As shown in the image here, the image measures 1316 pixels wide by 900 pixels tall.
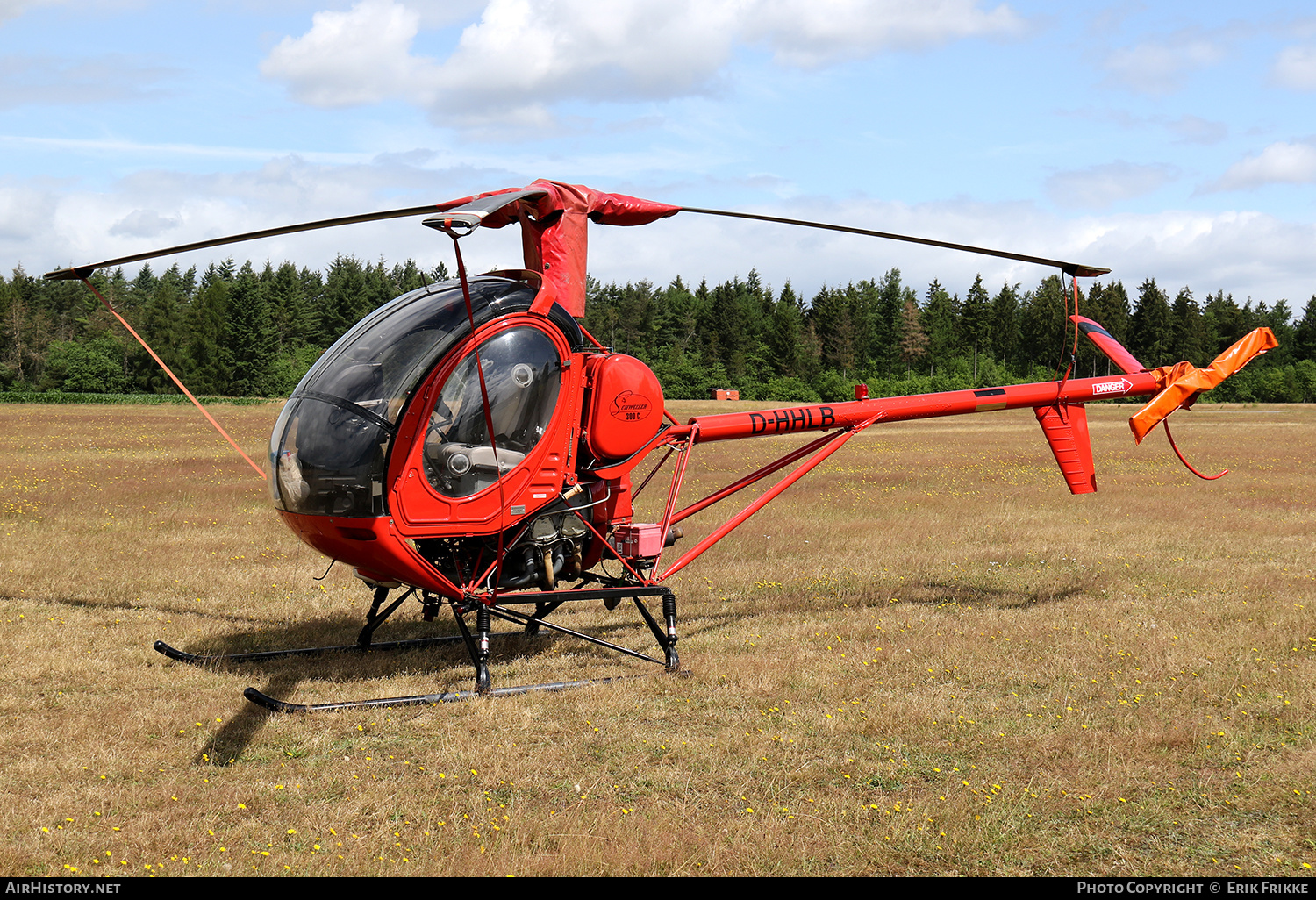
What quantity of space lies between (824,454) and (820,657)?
229 cm

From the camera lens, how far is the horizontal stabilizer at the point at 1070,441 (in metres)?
11.1

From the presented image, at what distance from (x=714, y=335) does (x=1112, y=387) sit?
282ft

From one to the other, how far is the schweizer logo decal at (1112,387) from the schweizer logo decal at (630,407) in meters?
5.51

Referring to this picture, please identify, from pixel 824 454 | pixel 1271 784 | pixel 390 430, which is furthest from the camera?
pixel 824 454

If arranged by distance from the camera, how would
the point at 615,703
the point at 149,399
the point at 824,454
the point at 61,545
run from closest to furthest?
the point at 615,703
the point at 824,454
the point at 61,545
the point at 149,399

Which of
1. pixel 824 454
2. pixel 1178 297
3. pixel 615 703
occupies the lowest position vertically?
pixel 615 703

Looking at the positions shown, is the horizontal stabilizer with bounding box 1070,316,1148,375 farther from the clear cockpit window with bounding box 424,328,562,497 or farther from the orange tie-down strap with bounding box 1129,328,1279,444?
the clear cockpit window with bounding box 424,328,562,497

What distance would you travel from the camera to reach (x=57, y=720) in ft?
24.1

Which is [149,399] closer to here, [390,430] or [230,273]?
[230,273]

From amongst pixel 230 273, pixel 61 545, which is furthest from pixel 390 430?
pixel 230 273

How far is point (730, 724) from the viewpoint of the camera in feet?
24.4

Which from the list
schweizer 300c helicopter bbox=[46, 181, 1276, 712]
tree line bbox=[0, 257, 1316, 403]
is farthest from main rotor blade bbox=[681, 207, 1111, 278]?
tree line bbox=[0, 257, 1316, 403]

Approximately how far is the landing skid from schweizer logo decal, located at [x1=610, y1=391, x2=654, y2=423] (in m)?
1.49

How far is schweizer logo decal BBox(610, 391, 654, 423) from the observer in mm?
8594
